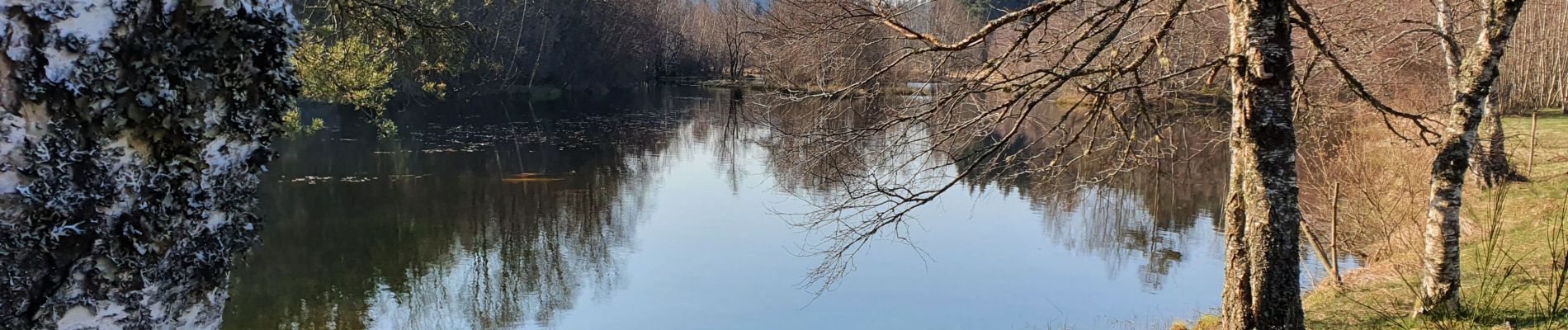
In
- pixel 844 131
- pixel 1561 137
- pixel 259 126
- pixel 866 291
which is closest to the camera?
pixel 259 126

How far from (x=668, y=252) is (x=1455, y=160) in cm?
920

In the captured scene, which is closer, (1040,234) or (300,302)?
(300,302)

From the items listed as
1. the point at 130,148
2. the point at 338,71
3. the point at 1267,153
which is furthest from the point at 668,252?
the point at 130,148

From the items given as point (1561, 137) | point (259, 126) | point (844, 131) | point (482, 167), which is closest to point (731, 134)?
point (482, 167)

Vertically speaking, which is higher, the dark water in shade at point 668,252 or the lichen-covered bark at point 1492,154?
the lichen-covered bark at point 1492,154

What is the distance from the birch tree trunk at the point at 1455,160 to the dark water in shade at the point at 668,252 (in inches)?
148

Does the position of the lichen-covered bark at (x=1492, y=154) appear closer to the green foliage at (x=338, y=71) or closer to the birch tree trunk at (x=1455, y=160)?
the birch tree trunk at (x=1455, y=160)

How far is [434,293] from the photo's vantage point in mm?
11047

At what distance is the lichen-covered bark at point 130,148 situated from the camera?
3.98ft

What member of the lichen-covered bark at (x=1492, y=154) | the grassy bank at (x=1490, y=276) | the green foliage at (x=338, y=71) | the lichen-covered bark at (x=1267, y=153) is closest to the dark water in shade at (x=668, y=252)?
the grassy bank at (x=1490, y=276)

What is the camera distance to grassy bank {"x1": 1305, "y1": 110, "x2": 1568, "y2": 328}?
513 cm

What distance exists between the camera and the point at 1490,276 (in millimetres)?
4242

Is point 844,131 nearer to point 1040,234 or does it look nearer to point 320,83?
point 320,83

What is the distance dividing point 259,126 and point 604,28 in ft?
135
